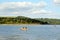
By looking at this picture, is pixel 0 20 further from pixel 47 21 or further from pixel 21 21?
pixel 47 21

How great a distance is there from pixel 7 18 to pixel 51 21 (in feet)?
114

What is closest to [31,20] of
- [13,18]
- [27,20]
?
[27,20]

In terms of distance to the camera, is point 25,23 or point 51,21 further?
point 51,21

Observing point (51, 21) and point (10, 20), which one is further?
point (51, 21)

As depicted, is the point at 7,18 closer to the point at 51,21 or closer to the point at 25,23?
the point at 25,23

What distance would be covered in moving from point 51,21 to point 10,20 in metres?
32.8

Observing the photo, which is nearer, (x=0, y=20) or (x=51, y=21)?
(x=0, y=20)

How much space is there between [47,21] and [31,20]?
18.9m

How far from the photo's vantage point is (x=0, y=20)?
168 m

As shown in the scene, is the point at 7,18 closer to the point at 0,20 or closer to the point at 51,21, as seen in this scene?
the point at 0,20

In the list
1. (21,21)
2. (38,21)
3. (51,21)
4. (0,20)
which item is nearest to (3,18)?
(0,20)

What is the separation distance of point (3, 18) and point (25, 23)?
634 inches

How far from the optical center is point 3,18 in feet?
549

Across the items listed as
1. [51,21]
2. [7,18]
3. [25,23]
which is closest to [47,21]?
[51,21]
